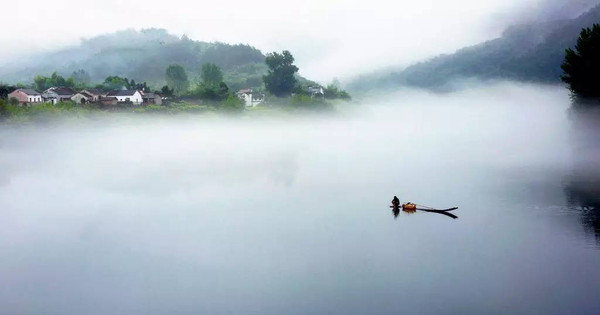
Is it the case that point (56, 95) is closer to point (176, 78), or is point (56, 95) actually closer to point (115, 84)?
point (115, 84)

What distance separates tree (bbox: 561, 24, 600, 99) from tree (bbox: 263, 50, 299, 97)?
4140cm

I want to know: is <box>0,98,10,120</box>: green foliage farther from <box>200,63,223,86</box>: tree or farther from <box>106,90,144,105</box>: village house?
<box>200,63,223,86</box>: tree

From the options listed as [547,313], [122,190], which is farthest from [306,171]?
[547,313]

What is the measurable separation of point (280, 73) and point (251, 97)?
212 inches

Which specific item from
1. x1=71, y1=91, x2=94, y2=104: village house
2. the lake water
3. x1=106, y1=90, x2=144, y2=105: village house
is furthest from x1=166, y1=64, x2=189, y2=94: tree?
the lake water

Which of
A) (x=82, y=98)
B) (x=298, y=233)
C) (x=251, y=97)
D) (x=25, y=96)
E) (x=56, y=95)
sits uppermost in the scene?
(x=251, y=97)

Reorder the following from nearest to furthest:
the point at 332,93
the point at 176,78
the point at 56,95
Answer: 1. the point at 56,95
2. the point at 176,78
3. the point at 332,93

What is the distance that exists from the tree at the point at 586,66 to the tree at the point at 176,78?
2114 inches

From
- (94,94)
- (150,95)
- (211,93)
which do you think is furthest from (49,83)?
(211,93)

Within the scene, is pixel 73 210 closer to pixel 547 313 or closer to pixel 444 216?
pixel 444 216

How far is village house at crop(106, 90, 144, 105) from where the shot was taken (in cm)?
6825

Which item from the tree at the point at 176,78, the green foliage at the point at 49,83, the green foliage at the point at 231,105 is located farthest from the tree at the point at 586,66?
the green foliage at the point at 49,83

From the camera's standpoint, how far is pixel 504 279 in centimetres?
1420

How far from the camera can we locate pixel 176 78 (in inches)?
3297
